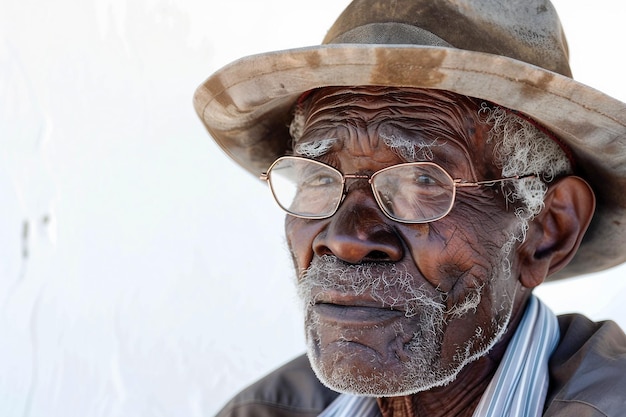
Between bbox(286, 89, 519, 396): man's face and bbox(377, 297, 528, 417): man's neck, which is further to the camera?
bbox(377, 297, 528, 417): man's neck

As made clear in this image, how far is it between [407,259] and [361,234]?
145 mm

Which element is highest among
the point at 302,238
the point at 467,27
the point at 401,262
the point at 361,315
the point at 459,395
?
the point at 467,27

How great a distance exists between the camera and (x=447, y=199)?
6.80 feet

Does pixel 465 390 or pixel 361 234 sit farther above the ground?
pixel 361 234

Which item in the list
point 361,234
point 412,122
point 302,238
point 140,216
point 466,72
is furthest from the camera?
point 140,216

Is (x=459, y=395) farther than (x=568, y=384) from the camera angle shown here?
Yes

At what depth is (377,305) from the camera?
195cm

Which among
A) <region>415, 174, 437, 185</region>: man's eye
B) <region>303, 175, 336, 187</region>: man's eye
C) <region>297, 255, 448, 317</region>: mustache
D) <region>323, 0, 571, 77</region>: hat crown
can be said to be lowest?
<region>297, 255, 448, 317</region>: mustache

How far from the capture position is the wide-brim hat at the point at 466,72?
1858mm

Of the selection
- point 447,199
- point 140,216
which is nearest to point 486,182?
point 447,199

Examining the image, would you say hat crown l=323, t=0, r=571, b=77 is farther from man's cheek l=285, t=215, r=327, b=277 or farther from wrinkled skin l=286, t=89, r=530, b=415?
man's cheek l=285, t=215, r=327, b=277

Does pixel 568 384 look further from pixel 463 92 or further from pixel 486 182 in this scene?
pixel 463 92

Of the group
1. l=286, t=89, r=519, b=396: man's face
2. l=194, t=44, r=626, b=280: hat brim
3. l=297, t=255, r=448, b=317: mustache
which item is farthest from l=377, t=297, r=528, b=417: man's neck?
l=194, t=44, r=626, b=280: hat brim

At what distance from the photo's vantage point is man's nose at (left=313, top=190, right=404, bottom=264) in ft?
6.49
